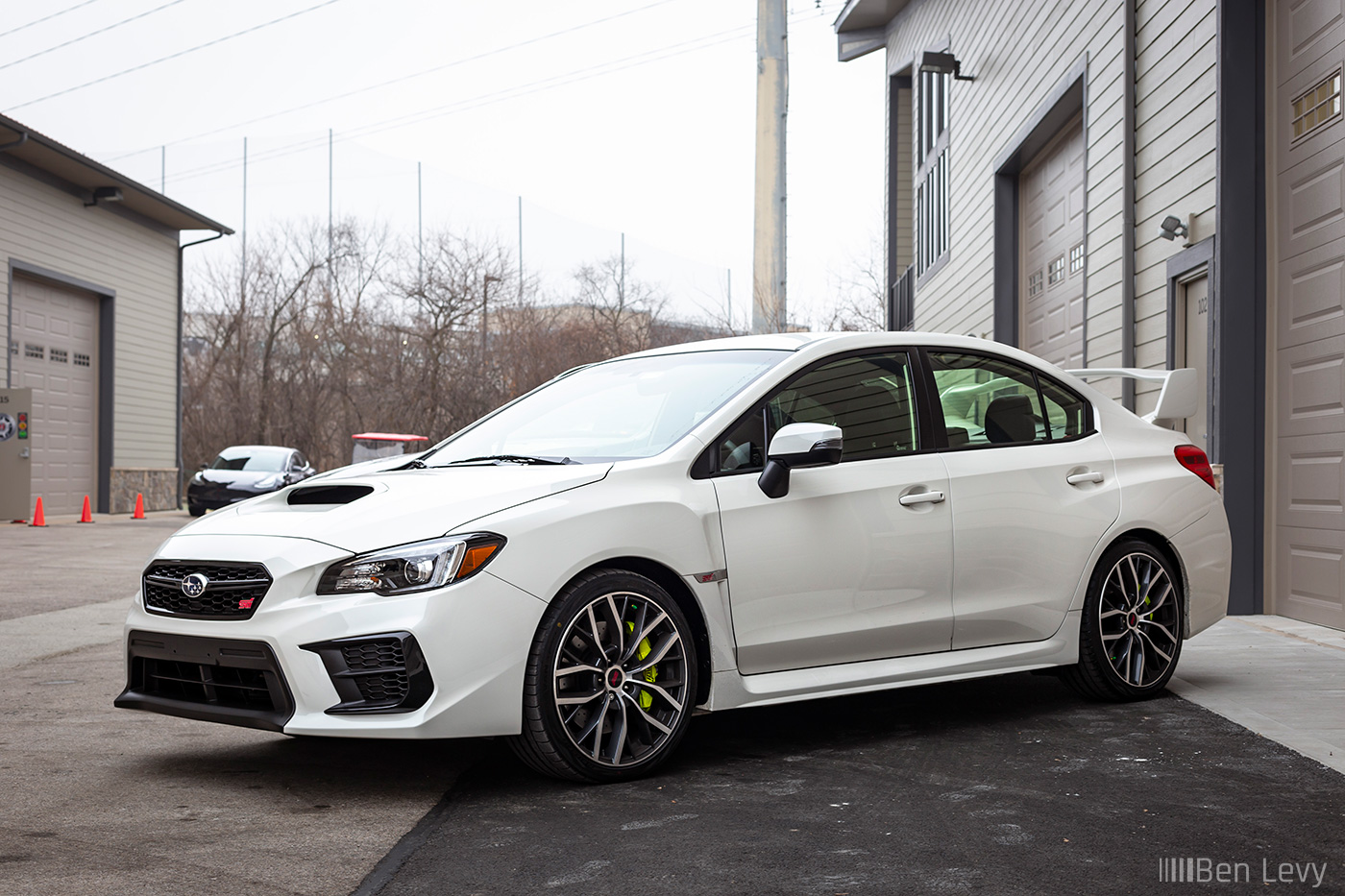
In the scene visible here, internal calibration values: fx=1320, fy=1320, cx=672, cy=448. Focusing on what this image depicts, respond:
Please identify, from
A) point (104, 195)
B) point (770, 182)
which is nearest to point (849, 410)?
point (104, 195)

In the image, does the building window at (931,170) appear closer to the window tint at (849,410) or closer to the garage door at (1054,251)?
the garage door at (1054,251)

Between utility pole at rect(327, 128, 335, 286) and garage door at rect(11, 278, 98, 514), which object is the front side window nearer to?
garage door at rect(11, 278, 98, 514)

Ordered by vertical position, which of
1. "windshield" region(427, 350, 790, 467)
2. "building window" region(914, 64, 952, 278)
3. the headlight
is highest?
"building window" region(914, 64, 952, 278)

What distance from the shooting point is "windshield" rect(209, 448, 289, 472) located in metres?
26.4

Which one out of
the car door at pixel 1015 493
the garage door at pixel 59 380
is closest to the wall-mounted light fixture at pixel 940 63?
the car door at pixel 1015 493

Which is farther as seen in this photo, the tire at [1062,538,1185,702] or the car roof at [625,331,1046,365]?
the tire at [1062,538,1185,702]

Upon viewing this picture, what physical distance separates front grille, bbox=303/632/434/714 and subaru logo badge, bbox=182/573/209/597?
0.52 metres

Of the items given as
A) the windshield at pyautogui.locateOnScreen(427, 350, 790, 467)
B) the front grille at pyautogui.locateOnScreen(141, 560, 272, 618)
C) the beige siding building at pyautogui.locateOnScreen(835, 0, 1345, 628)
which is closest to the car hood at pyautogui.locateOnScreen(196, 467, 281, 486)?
the beige siding building at pyautogui.locateOnScreen(835, 0, 1345, 628)

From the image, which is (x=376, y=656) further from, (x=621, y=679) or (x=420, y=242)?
(x=420, y=242)

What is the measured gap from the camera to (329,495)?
478 centimetres

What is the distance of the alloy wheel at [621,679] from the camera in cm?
439

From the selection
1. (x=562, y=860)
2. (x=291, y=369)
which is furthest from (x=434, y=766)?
(x=291, y=369)

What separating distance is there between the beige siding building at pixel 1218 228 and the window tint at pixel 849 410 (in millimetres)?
3985

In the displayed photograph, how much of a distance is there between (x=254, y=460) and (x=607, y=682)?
23.6 metres
